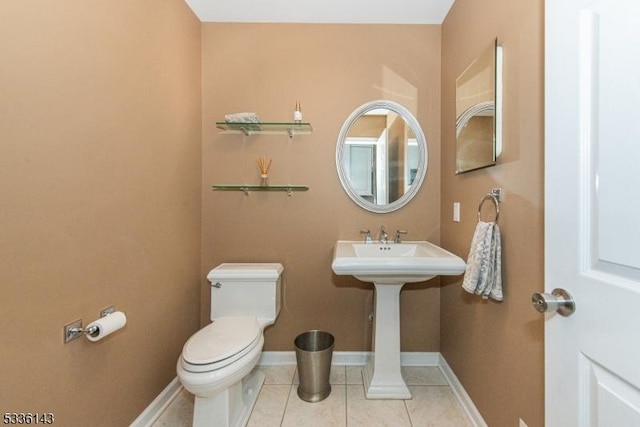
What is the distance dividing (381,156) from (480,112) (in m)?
0.73

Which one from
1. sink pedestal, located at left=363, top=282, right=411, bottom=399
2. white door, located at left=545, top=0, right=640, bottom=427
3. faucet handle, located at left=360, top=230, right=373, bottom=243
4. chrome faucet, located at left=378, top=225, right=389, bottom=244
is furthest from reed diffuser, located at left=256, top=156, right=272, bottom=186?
white door, located at left=545, top=0, right=640, bottom=427

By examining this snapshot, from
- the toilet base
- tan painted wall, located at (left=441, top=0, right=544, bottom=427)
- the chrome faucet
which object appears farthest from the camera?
the chrome faucet

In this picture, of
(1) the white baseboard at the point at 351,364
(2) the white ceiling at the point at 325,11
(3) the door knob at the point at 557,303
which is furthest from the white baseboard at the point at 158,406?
(2) the white ceiling at the point at 325,11

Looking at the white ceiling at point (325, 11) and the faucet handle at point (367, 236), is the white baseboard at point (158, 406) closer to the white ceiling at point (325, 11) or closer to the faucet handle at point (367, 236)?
the faucet handle at point (367, 236)

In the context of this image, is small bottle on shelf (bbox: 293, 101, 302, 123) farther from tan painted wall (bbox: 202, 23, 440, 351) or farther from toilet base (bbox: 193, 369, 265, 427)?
toilet base (bbox: 193, 369, 265, 427)

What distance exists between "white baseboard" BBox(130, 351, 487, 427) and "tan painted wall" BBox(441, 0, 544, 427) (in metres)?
0.08

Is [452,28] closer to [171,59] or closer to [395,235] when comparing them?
[395,235]

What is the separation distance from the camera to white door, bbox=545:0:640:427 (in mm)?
501

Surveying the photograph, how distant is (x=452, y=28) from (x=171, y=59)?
5.73 ft

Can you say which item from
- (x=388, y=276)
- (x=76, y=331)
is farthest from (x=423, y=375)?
(x=76, y=331)

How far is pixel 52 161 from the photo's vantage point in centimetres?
97

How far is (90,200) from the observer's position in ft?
3.68

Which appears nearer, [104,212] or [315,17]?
[104,212]

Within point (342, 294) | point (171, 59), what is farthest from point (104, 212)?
point (342, 294)
